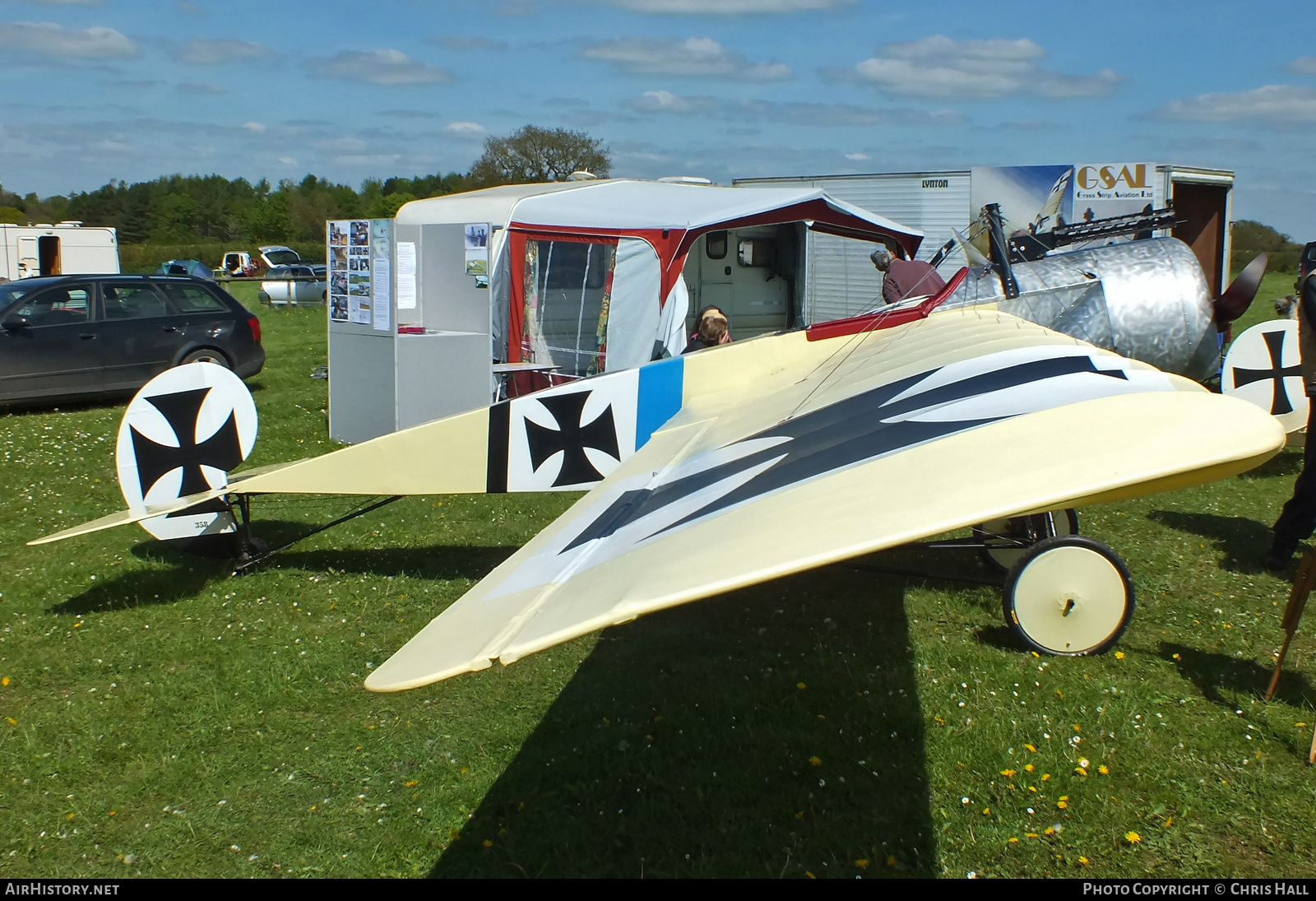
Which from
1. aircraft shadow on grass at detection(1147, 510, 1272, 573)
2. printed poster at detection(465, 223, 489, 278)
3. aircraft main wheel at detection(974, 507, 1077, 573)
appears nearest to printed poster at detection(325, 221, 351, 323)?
printed poster at detection(465, 223, 489, 278)

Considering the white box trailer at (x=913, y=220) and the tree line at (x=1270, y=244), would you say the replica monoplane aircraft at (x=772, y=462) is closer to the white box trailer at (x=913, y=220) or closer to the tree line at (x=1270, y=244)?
the white box trailer at (x=913, y=220)

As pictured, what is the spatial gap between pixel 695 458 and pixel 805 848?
1366 mm

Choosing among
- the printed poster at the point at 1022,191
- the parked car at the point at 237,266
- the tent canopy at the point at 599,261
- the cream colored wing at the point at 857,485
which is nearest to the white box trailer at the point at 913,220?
the printed poster at the point at 1022,191

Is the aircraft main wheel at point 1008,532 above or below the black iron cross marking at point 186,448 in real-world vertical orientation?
below

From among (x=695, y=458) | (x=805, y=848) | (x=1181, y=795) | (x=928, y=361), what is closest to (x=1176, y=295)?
(x=928, y=361)

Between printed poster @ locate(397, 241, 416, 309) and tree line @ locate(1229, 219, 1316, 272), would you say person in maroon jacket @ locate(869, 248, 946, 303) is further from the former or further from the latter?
tree line @ locate(1229, 219, 1316, 272)

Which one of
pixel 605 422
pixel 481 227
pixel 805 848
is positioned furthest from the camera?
pixel 481 227

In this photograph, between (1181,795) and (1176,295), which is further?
(1176,295)

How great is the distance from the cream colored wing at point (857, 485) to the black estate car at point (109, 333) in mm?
10557

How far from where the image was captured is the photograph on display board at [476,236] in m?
10.5

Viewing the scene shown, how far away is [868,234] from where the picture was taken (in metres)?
13.0

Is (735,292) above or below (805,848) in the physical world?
above

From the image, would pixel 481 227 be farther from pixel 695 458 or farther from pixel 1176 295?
pixel 695 458

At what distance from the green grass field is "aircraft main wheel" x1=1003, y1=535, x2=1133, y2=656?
0.43 ft
